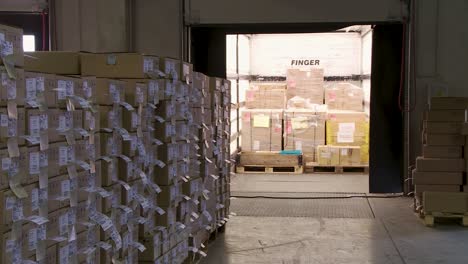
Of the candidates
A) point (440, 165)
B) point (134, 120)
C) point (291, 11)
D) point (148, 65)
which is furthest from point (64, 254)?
point (291, 11)

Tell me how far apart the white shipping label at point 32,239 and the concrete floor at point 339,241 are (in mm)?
2793

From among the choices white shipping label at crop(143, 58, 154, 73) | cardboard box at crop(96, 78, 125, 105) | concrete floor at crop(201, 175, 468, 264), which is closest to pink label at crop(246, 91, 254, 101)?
concrete floor at crop(201, 175, 468, 264)

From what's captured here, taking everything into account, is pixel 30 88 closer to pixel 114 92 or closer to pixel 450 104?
pixel 114 92

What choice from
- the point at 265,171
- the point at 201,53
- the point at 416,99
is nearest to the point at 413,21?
the point at 416,99

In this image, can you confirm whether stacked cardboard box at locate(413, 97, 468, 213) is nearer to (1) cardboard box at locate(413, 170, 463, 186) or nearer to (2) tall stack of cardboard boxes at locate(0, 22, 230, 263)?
(1) cardboard box at locate(413, 170, 463, 186)

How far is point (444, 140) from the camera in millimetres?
→ 6680

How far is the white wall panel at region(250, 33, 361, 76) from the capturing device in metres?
13.6

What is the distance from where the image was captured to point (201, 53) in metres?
9.34

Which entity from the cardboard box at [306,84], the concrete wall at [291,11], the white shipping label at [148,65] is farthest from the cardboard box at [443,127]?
the cardboard box at [306,84]

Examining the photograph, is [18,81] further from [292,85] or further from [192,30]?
[292,85]

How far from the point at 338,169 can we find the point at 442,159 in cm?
477

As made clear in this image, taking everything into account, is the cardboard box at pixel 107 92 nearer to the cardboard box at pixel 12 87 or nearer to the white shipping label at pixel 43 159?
the white shipping label at pixel 43 159

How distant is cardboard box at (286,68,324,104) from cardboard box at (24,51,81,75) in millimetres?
9078

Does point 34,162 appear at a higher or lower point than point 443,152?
higher
